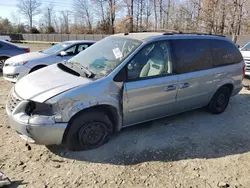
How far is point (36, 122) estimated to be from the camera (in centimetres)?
277

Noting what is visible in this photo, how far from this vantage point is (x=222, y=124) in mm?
4379

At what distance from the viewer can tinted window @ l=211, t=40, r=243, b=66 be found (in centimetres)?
442

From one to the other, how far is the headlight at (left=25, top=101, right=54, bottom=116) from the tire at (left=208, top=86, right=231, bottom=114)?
3.36m

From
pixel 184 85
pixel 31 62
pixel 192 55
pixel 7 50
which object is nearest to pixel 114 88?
pixel 184 85

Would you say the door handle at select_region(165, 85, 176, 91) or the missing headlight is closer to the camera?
the missing headlight

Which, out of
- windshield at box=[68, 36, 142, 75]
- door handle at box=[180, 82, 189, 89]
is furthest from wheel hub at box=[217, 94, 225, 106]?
windshield at box=[68, 36, 142, 75]

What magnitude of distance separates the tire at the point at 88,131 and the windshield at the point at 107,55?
0.66 metres

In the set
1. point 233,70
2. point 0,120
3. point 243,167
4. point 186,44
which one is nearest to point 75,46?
point 0,120

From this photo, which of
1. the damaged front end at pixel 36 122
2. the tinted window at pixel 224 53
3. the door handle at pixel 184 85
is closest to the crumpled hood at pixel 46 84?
the damaged front end at pixel 36 122

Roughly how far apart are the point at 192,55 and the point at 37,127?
2.89 m

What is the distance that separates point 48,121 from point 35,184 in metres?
0.75

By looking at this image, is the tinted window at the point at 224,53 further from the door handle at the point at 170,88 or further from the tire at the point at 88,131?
the tire at the point at 88,131

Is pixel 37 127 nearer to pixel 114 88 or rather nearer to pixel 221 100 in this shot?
pixel 114 88

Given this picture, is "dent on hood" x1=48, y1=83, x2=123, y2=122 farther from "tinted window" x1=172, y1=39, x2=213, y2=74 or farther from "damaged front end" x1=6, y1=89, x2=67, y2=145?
"tinted window" x1=172, y1=39, x2=213, y2=74
